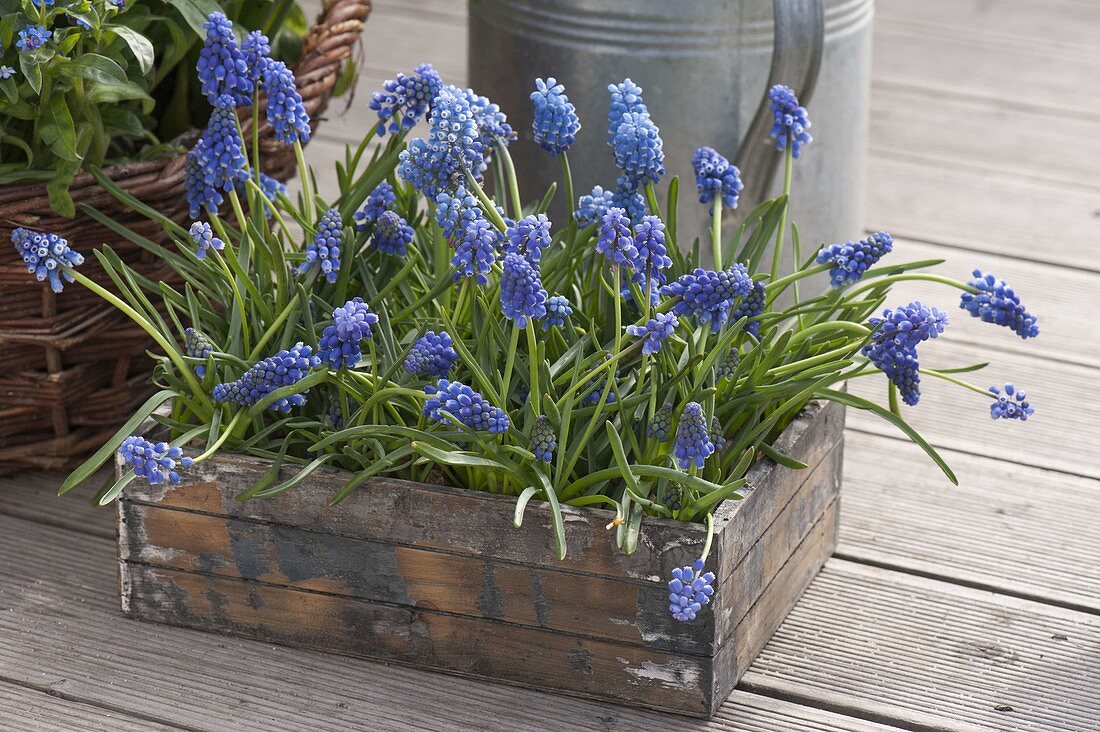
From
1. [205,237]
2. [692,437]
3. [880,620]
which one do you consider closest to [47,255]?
[205,237]

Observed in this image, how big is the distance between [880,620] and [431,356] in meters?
0.43

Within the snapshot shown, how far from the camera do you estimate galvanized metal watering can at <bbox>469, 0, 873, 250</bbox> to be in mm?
1270

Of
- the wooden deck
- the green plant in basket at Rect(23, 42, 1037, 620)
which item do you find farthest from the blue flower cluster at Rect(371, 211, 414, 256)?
the wooden deck

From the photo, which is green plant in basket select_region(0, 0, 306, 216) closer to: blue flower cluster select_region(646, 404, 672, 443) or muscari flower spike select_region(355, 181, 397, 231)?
muscari flower spike select_region(355, 181, 397, 231)

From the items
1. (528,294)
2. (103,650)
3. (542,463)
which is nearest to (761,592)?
(542,463)

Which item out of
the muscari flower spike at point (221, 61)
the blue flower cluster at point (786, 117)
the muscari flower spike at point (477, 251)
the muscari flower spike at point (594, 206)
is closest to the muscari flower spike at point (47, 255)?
the muscari flower spike at point (221, 61)

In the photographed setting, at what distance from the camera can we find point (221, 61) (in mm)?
975

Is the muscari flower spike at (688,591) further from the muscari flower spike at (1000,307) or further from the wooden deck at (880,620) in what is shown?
the muscari flower spike at (1000,307)

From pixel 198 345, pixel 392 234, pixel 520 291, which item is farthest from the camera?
pixel 392 234

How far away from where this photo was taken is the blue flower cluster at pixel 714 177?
3.38 ft

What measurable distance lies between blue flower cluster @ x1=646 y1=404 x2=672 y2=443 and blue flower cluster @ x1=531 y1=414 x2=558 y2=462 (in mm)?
66

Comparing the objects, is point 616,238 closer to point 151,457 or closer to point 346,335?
point 346,335

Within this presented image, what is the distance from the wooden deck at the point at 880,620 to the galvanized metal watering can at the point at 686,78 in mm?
280

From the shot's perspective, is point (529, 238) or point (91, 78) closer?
point (529, 238)
